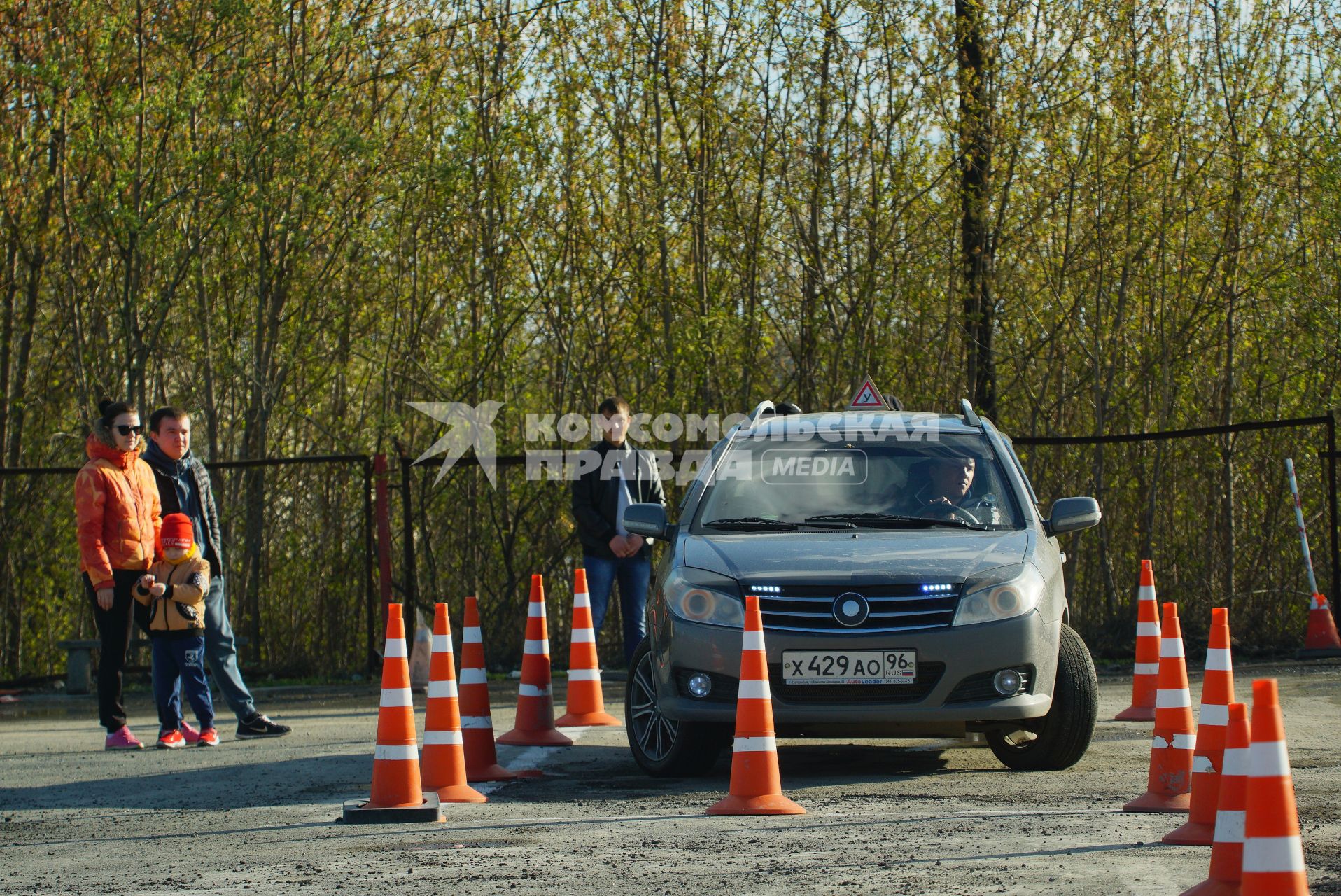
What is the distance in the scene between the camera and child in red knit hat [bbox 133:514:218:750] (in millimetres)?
9289

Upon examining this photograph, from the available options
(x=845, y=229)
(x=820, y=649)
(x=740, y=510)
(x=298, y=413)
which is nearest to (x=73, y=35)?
(x=298, y=413)

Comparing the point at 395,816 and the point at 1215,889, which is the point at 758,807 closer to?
the point at 395,816

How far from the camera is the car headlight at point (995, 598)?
7176 millimetres

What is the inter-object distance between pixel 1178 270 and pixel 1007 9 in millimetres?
3484

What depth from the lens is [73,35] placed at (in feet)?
53.8

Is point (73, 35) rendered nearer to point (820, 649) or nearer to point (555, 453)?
point (555, 453)

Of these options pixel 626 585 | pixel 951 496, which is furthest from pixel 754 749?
pixel 626 585

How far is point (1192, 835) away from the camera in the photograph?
18.2 feet

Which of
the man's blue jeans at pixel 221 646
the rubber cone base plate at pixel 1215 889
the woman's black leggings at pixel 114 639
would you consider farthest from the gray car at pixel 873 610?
the woman's black leggings at pixel 114 639

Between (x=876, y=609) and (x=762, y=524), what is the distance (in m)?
1.02

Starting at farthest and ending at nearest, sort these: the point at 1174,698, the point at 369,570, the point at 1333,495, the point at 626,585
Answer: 1. the point at 369,570
2. the point at 1333,495
3. the point at 626,585
4. the point at 1174,698

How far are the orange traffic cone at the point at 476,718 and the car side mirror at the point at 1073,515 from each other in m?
2.81

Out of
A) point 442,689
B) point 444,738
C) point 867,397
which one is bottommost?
point 444,738

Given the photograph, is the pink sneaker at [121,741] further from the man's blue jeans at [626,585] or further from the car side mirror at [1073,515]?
the car side mirror at [1073,515]
